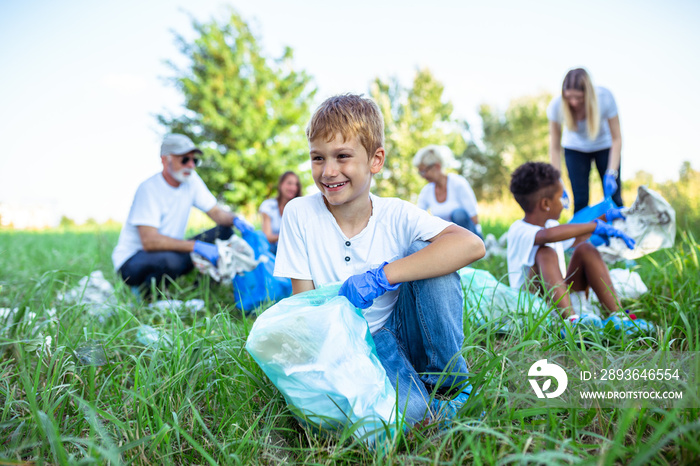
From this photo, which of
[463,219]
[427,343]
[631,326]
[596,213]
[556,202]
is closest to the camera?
[427,343]

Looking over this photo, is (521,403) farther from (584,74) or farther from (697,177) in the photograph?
(697,177)

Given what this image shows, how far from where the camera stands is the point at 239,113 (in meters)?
15.8

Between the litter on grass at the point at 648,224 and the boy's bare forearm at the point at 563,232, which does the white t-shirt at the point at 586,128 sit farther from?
the boy's bare forearm at the point at 563,232

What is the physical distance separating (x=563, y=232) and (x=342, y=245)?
47.5 inches

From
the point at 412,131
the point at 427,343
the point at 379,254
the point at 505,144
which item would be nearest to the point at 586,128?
the point at 379,254

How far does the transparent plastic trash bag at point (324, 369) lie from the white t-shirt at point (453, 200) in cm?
354

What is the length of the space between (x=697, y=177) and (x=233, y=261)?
6700mm

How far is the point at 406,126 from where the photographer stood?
69.7 feet

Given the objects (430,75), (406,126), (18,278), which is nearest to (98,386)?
(18,278)

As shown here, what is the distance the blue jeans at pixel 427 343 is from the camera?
133 cm

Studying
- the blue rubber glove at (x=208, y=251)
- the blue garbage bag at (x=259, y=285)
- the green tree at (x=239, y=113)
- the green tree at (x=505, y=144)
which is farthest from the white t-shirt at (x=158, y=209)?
the green tree at (x=505, y=144)

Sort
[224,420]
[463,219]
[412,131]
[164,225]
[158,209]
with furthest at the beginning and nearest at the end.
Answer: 1. [412,131]
2. [463,219]
3. [164,225]
4. [158,209]
5. [224,420]

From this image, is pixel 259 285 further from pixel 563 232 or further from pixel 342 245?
pixel 563 232

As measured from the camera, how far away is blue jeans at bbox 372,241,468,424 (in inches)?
52.3
